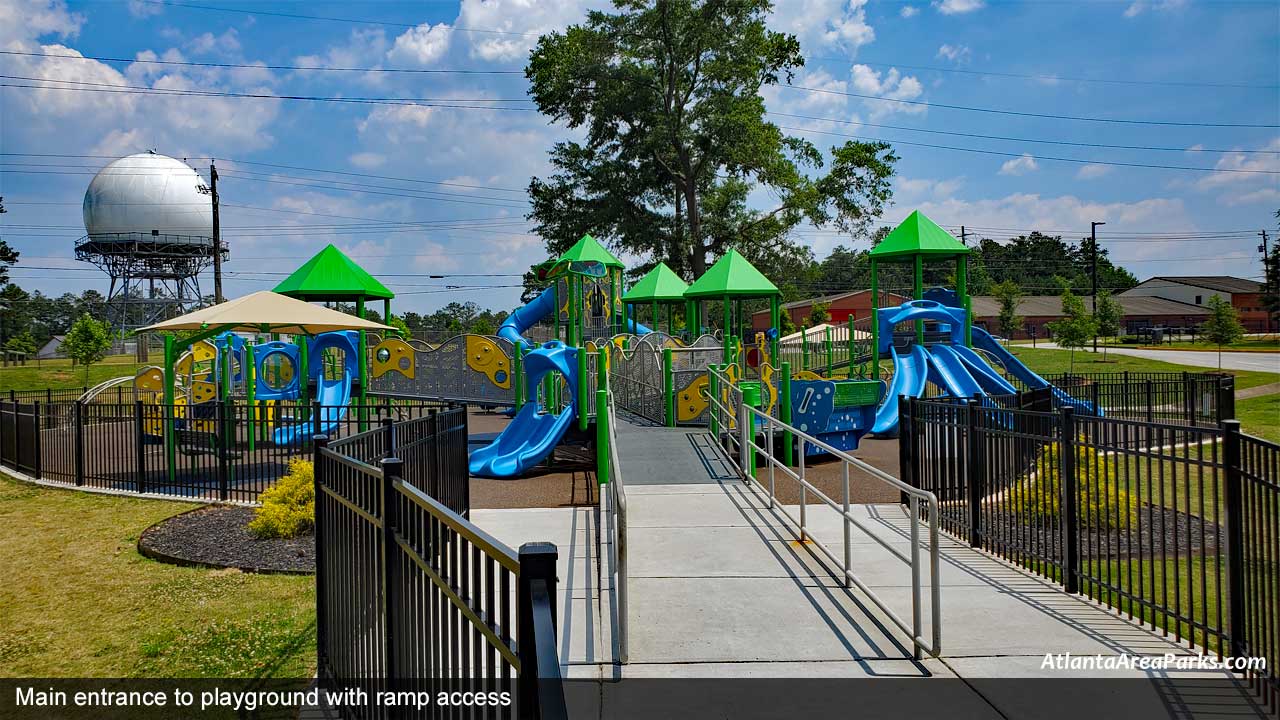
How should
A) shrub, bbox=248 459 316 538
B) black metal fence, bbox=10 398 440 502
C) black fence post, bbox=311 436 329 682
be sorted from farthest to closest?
1. black metal fence, bbox=10 398 440 502
2. shrub, bbox=248 459 316 538
3. black fence post, bbox=311 436 329 682

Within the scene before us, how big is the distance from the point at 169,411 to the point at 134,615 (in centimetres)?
732

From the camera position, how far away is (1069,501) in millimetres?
6461

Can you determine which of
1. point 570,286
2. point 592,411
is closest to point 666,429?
point 592,411

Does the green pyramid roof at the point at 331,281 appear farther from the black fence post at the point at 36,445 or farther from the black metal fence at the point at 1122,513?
the black metal fence at the point at 1122,513

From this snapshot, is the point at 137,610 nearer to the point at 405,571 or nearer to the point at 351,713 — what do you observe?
the point at 351,713

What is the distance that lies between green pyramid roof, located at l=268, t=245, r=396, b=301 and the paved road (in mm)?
37602

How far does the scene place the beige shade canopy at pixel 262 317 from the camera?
13.6m

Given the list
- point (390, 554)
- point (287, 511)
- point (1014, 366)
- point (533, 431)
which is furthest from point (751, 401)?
point (1014, 366)

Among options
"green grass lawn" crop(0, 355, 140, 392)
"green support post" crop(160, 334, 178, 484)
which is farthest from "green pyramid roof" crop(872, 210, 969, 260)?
"green grass lawn" crop(0, 355, 140, 392)

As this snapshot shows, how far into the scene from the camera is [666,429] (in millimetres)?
15406

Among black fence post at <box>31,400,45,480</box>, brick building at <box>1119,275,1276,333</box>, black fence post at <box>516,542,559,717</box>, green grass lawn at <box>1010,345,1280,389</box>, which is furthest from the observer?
brick building at <box>1119,275,1276,333</box>

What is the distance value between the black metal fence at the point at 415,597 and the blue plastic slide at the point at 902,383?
13.7 metres

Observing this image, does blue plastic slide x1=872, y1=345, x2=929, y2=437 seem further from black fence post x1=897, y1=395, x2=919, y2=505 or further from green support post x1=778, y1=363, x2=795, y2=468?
black fence post x1=897, y1=395, x2=919, y2=505

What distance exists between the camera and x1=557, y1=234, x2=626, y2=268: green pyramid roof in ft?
86.7
